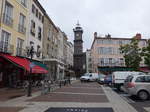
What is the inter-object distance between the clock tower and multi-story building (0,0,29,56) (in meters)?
55.1

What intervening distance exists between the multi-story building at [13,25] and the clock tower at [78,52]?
5509 cm

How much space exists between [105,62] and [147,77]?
40636 mm

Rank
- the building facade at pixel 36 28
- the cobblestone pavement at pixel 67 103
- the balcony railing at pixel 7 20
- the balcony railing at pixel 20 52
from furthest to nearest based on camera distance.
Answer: the building facade at pixel 36 28, the balcony railing at pixel 20 52, the balcony railing at pixel 7 20, the cobblestone pavement at pixel 67 103

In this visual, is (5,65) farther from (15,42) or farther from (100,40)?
(100,40)

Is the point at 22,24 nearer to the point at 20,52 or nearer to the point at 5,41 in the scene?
the point at 20,52

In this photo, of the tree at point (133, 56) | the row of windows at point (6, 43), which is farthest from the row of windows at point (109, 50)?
the row of windows at point (6, 43)

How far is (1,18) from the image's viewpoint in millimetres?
17812

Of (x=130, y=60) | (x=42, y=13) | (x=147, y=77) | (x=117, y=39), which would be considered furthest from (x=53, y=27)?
(x=147, y=77)

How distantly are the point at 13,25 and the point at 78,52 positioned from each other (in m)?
60.4

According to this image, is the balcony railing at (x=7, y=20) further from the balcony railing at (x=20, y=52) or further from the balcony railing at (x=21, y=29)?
the balcony railing at (x=20, y=52)

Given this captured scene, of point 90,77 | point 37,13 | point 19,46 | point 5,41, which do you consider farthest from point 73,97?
point 90,77

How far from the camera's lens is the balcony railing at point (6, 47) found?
17.8 meters

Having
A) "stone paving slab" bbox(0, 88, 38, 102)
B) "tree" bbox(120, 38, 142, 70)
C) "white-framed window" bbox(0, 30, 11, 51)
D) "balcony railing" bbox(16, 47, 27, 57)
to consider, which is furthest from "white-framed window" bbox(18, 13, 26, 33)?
"tree" bbox(120, 38, 142, 70)

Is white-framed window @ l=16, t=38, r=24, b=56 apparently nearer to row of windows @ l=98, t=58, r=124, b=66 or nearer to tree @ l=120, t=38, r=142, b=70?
tree @ l=120, t=38, r=142, b=70
